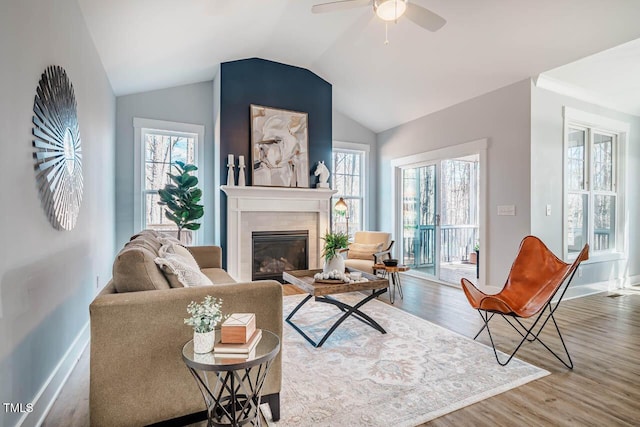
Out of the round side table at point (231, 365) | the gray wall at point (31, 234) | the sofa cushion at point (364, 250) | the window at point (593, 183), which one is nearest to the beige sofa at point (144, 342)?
the round side table at point (231, 365)

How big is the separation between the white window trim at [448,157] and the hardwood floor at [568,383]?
1.09 metres

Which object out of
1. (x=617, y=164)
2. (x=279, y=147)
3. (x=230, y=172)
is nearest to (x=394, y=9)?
(x=279, y=147)

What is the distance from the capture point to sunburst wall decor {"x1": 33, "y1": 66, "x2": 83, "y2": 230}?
1859 mm

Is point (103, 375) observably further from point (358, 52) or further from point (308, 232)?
point (358, 52)

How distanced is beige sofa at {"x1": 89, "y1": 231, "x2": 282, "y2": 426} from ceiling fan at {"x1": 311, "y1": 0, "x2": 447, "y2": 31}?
222 cm

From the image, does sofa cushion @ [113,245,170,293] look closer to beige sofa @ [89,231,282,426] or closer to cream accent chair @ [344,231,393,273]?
beige sofa @ [89,231,282,426]

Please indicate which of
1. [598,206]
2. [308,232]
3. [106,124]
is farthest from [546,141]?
[106,124]

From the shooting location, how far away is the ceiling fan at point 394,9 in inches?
99.3

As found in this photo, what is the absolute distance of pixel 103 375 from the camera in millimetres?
1477

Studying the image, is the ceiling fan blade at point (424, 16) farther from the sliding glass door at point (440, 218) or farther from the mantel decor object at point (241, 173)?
the mantel decor object at point (241, 173)

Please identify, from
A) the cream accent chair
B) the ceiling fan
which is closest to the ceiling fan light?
the ceiling fan

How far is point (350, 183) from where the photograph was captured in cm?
657

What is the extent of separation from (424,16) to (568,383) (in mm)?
2819

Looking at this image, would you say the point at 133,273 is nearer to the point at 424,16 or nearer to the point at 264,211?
the point at 424,16
